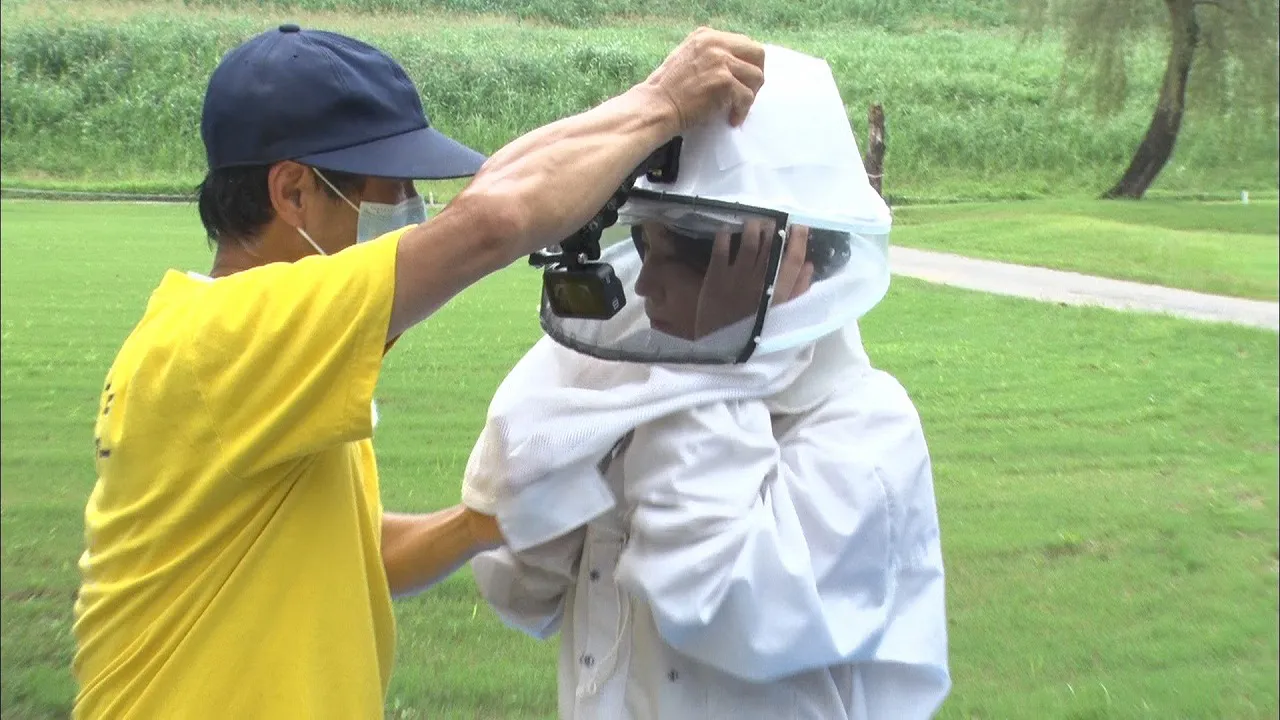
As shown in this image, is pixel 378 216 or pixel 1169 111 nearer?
pixel 378 216

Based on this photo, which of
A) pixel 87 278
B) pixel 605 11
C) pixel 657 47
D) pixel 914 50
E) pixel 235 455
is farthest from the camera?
pixel 87 278

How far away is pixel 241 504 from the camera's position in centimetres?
142

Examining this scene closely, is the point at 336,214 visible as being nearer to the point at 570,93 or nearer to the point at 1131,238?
the point at 570,93

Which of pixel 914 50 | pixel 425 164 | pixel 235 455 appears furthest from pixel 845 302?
pixel 914 50

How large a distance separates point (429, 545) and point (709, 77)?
80 cm

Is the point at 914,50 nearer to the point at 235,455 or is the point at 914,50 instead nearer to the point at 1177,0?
the point at 1177,0

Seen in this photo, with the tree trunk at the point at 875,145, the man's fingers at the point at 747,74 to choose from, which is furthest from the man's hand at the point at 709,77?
the tree trunk at the point at 875,145

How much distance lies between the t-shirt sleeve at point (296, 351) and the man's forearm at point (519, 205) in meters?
0.03

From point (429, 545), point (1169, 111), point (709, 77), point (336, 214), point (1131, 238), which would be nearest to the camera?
point (709, 77)

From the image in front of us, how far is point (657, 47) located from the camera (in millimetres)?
2672

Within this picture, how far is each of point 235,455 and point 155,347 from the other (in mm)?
153

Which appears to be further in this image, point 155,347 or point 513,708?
point 513,708

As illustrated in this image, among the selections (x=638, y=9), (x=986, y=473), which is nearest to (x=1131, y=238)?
(x=986, y=473)

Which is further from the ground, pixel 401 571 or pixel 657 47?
pixel 657 47
